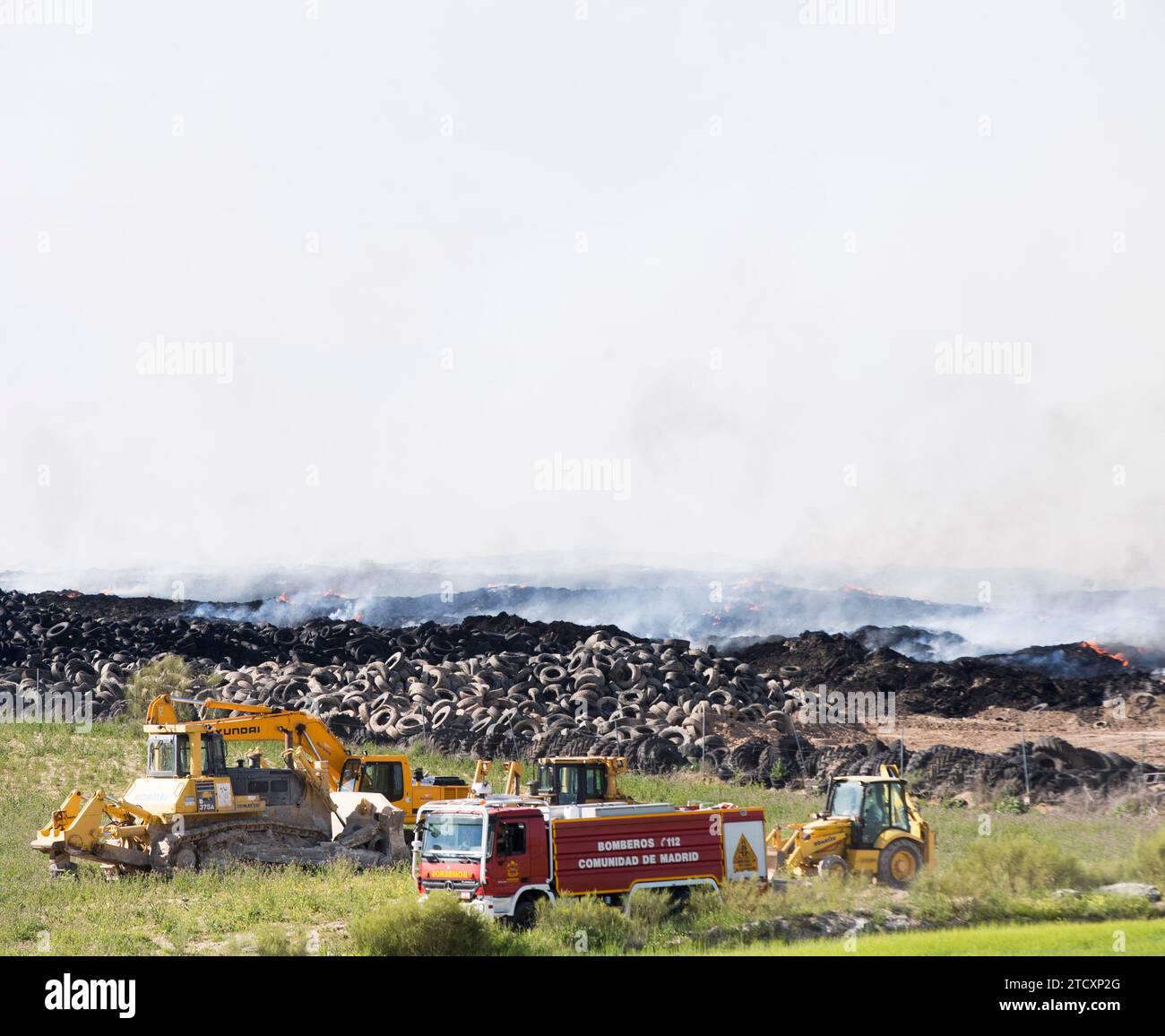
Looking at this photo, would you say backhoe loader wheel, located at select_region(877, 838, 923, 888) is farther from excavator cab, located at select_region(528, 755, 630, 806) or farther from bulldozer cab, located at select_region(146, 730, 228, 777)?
bulldozer cab, located at select_region(146, 730, 228, 777)

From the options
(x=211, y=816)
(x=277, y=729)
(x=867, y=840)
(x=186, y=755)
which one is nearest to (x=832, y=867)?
(x=867, y=840)

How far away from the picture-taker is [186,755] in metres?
26.6

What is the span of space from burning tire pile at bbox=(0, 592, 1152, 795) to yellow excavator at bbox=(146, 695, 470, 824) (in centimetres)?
1118

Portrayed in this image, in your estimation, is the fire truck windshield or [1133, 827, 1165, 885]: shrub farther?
[1133, 827, 1165, 885]: shrub

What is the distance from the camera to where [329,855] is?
86.9 ft

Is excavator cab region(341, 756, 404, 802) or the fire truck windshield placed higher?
the fire truck windshield

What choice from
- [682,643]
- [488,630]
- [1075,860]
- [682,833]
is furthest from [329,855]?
[488,630]

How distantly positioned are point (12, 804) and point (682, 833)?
20.2 metres

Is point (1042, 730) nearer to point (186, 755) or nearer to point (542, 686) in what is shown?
point (542, 686)

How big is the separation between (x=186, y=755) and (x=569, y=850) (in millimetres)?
10267

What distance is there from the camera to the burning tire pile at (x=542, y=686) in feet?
130

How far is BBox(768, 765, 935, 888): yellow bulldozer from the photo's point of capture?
2359 cm

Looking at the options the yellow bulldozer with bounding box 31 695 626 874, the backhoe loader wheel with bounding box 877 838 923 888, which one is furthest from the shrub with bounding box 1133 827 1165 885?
the yellow bulldozer with bounding box 31 695 626 874

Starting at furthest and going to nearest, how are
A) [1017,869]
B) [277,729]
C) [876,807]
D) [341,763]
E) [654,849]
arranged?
[341,763], [277,729], [876,807], [1017,869], [654,849]
